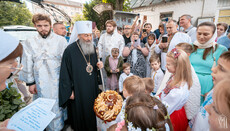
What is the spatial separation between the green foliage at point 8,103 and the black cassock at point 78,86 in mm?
989

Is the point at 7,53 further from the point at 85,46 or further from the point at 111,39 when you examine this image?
the point at 111,39

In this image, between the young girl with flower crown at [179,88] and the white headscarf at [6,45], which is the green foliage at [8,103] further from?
the young girl with flower crown at [179,88]

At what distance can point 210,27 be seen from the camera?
225 centimetres

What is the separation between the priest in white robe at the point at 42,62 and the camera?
7.34 feet

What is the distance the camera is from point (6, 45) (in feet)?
2.73

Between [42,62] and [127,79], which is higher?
[42,62]

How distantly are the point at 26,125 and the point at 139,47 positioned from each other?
10.7ft

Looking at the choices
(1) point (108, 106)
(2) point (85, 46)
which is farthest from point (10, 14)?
(1) point (108, 106)

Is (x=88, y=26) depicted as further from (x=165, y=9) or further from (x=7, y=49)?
(x=165, y=9)

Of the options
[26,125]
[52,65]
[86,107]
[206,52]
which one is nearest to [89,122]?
[86,107]

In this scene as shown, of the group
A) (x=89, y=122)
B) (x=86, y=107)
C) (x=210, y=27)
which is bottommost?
(x=89, y=122)

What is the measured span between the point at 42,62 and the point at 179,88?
2514mm

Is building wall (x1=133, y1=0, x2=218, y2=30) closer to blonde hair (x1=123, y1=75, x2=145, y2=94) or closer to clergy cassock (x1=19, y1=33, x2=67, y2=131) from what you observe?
blonde hair (x1=123, y1=75, x2=145, y2=94)

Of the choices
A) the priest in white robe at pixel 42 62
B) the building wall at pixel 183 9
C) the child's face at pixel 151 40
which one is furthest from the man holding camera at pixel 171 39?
the building wall at pixel 183 9
